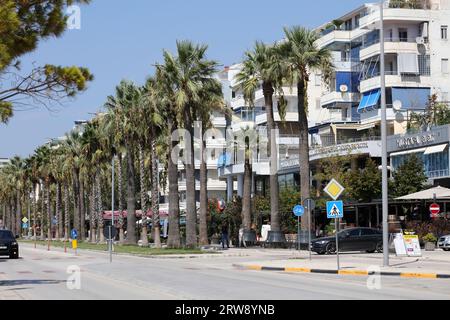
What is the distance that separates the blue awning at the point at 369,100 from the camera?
74.1 metres

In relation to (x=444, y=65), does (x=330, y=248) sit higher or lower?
lower

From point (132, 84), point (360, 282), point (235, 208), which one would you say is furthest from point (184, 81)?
point (360, 282)

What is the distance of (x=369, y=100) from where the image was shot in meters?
75.9

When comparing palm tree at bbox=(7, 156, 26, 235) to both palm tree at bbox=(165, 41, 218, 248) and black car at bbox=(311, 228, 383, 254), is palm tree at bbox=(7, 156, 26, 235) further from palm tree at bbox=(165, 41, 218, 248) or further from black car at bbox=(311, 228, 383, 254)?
black car at bbox=(311, 228, 383, 254)

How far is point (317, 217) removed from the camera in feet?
247

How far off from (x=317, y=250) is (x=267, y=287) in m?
23.5

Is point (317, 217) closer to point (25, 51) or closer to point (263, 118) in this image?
point (263, 118)

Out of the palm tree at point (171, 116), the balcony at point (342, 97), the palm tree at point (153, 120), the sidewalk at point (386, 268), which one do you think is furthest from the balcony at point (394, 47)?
the sidewalk at point (386, 268)

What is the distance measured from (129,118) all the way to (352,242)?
77.5 feet

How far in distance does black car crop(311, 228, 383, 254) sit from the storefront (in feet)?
51.0

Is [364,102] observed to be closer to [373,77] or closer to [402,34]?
[373,77]

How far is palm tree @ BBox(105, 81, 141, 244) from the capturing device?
62.3m

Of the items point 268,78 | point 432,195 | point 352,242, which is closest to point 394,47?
point 268,78
